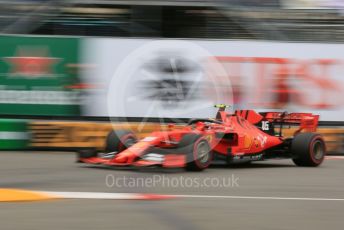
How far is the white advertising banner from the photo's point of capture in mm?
13578

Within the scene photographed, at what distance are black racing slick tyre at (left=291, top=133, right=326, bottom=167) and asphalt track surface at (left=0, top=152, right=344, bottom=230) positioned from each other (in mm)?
437

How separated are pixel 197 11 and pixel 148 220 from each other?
1010 cm

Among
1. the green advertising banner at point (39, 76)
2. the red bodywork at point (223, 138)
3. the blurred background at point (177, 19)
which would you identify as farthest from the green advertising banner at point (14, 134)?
the red bodywork at point (223, 138)

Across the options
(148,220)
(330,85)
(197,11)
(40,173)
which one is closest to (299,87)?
(330,85)

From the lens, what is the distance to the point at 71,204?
21.3ft

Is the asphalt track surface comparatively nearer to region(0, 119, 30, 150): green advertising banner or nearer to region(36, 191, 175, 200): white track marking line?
region(36, 191, 175, 200): white track marking line

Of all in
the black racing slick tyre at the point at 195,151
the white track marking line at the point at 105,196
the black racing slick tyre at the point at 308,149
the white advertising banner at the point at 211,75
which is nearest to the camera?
the white track marking line at the point at 105,196

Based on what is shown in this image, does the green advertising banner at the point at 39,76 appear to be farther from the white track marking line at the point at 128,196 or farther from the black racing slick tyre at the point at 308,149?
the white track marking line at the point at 128,196

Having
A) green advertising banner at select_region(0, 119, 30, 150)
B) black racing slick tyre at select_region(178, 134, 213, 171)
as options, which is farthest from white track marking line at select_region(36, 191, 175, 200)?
green advertising banner at select_region(0, 119, 30, 150)

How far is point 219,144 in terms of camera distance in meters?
9.87

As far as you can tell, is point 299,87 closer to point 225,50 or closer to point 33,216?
point 225,50

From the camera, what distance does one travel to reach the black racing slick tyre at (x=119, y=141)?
9.84 metres

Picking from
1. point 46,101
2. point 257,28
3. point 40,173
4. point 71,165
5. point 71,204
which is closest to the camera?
point 71,204

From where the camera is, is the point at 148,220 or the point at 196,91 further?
the point at 196,91
